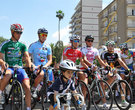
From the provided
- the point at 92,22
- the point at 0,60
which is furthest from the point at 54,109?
the point at 92,22

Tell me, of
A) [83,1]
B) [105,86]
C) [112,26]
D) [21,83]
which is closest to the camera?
[21,83]

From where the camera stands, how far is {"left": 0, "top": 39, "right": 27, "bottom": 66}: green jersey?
4995 mm

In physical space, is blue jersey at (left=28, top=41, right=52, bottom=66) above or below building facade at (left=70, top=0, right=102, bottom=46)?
below

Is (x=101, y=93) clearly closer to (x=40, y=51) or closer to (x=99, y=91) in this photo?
(x=99, y=91)

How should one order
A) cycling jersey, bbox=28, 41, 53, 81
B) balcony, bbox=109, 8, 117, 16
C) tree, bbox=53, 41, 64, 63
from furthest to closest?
balcony, bbox=109, 8, 117, 16, tree, bbox=53, 41, 64, 63, cycling jersey, bbox=28, 41, 53, 81

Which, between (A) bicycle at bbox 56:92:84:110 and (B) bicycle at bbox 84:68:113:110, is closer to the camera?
(A) bicycle at bbox 56:92:84:110

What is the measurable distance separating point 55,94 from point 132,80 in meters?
4.54

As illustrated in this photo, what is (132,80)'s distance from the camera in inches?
285

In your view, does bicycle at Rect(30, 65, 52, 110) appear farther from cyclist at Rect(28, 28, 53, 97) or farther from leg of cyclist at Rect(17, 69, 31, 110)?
leg of cyclist at Rect(17, 69, 31, 110)

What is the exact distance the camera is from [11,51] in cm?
502

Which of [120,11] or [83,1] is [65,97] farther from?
[83,1]

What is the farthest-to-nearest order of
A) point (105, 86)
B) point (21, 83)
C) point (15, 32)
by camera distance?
point (105, 86)
point (15, 32)
point (21, 83)

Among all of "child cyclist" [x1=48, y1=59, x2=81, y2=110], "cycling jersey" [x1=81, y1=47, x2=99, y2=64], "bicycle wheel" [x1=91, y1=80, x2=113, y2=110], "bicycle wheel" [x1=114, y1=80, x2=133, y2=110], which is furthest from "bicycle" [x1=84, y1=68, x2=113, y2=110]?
"child cyclist" [x1=48, y1=59, x2=81, y2=110]

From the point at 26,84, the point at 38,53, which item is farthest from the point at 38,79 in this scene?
the point at 26,84
